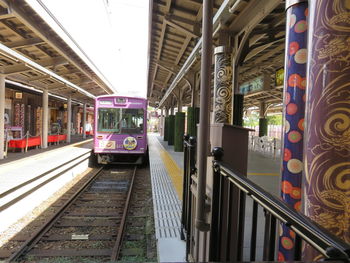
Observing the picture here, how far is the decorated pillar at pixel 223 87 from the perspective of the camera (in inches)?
275

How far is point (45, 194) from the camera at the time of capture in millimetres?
7629

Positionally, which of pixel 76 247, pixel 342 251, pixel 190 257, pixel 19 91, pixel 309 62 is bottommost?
pixel 76 247

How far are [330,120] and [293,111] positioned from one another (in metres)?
0.73

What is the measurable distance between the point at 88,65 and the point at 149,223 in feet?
32.9

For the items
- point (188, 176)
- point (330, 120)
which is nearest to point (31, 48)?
point (188, 176)

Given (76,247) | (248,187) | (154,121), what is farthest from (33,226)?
(154,121)

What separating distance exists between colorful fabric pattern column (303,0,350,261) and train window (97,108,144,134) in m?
10.3

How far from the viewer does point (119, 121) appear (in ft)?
38.3

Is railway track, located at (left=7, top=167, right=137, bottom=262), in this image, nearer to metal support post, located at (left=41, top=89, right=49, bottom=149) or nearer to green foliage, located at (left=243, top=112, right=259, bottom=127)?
metal support post, located at (left=41, top=89, right=49, bottom=149)

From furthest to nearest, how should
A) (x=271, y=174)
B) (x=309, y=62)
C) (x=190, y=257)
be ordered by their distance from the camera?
(x=271, y=174)
(x=190, y=257)
(x=309, y=62)

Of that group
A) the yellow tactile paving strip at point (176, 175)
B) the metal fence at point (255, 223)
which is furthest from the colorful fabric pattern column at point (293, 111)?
the yellow tactile paving strip at point (176, 175)

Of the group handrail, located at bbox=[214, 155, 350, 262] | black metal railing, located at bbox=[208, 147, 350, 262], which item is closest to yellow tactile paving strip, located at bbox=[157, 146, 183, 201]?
black metal railing, located at bbox=[208, 147, 350, 262]

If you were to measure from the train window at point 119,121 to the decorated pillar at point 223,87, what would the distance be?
17.2 ft

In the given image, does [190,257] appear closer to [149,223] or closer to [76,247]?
[76,247]
